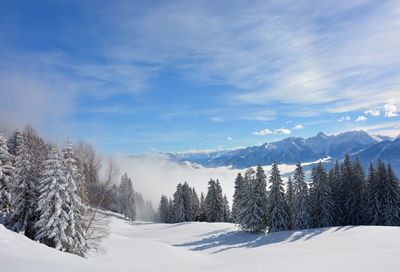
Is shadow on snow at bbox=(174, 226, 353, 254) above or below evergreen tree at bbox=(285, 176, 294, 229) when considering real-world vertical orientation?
below

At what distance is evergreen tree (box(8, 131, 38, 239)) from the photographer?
27.8 m

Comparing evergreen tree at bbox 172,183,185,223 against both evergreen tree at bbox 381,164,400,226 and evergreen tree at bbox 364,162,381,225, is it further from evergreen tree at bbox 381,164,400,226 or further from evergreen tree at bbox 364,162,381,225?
evergreen tree at bbox 381,164,400,226

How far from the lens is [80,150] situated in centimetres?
3019

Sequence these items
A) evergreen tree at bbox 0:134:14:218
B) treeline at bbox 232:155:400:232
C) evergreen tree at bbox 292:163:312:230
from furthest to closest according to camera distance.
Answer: evergreen tree at bbox 292:163:312:230 < treeline at bbox 232:155:400:232 < evergreen tree at bbox 0:134:14:218

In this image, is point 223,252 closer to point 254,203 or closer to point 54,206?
point 54,206

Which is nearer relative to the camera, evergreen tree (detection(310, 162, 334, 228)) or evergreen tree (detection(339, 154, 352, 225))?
evergreen tree (detection(310, 162, 334, 228))

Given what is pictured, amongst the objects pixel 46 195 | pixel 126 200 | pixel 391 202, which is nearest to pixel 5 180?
pixel 46 195

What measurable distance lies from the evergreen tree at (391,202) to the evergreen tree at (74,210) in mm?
44208

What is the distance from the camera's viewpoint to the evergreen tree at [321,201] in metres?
51.2

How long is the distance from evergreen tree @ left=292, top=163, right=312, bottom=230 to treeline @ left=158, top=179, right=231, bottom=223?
80.1ft

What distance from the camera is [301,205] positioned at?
52.2 metres

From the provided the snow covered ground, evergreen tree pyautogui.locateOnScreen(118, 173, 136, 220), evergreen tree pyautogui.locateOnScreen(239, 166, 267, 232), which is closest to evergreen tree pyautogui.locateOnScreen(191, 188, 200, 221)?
the snow covered ground

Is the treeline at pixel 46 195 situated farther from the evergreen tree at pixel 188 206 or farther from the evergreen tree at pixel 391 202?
the evergreen tree at pixel 188 206

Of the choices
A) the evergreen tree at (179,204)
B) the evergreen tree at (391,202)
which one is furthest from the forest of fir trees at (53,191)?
the evergreen tree at (179,204)
